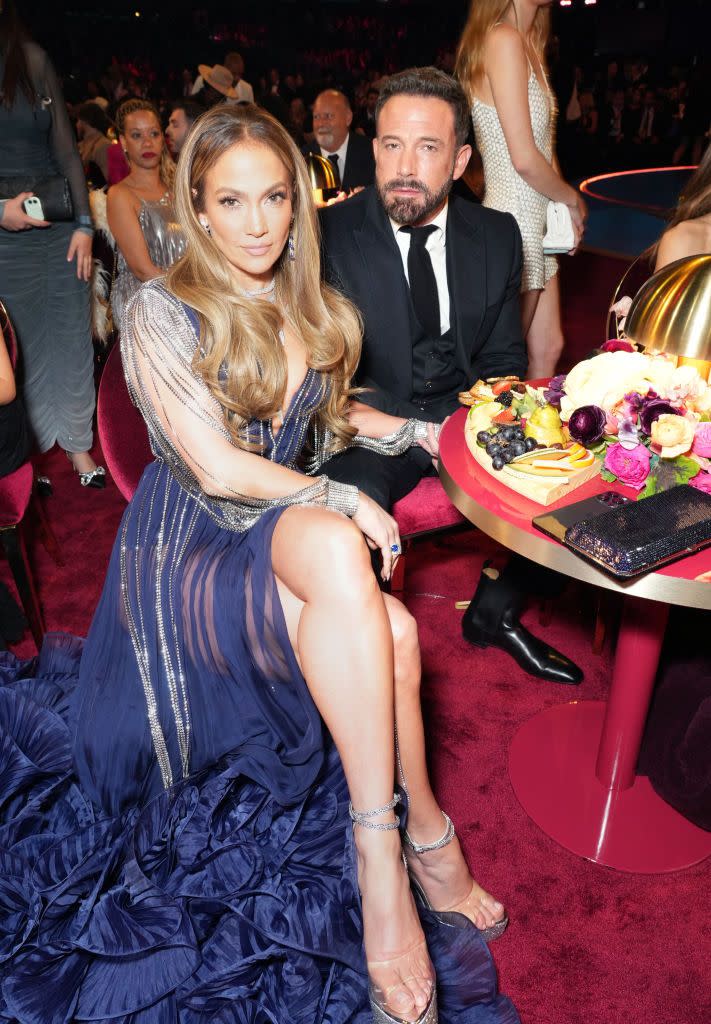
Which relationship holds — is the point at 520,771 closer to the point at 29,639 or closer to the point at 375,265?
the point at 375,265

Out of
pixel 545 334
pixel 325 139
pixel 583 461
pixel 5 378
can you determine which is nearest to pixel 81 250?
pixel 5 378

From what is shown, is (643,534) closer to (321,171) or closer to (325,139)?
(321,171)

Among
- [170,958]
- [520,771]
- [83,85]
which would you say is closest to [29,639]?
[170,958]

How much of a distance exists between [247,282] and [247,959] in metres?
1.37

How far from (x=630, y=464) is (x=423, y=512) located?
2.70ft

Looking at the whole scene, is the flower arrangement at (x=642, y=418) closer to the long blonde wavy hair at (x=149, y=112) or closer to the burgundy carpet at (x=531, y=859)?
the burgundy carpet at (x=531, y=859)

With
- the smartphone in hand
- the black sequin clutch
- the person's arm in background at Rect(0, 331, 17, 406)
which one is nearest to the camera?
the black sequin clutch

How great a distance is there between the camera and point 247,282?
186 cm

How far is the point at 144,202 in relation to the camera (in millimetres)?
3670

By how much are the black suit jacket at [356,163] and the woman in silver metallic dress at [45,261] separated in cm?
205

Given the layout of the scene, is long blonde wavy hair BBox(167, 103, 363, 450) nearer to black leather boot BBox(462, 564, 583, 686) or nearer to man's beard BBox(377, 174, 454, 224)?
man's beard BBox(377, 174, 454, 224)

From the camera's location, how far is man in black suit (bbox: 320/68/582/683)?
7.47 feet

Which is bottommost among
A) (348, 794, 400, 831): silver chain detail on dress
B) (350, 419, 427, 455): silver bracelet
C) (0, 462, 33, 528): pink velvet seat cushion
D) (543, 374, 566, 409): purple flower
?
(348, 794, 400, 831): silver chain detail on dress

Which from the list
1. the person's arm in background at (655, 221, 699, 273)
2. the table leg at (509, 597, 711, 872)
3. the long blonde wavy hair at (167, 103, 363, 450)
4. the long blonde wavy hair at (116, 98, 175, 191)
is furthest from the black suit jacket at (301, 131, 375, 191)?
the table leg at (509, 597, 711, 872)
